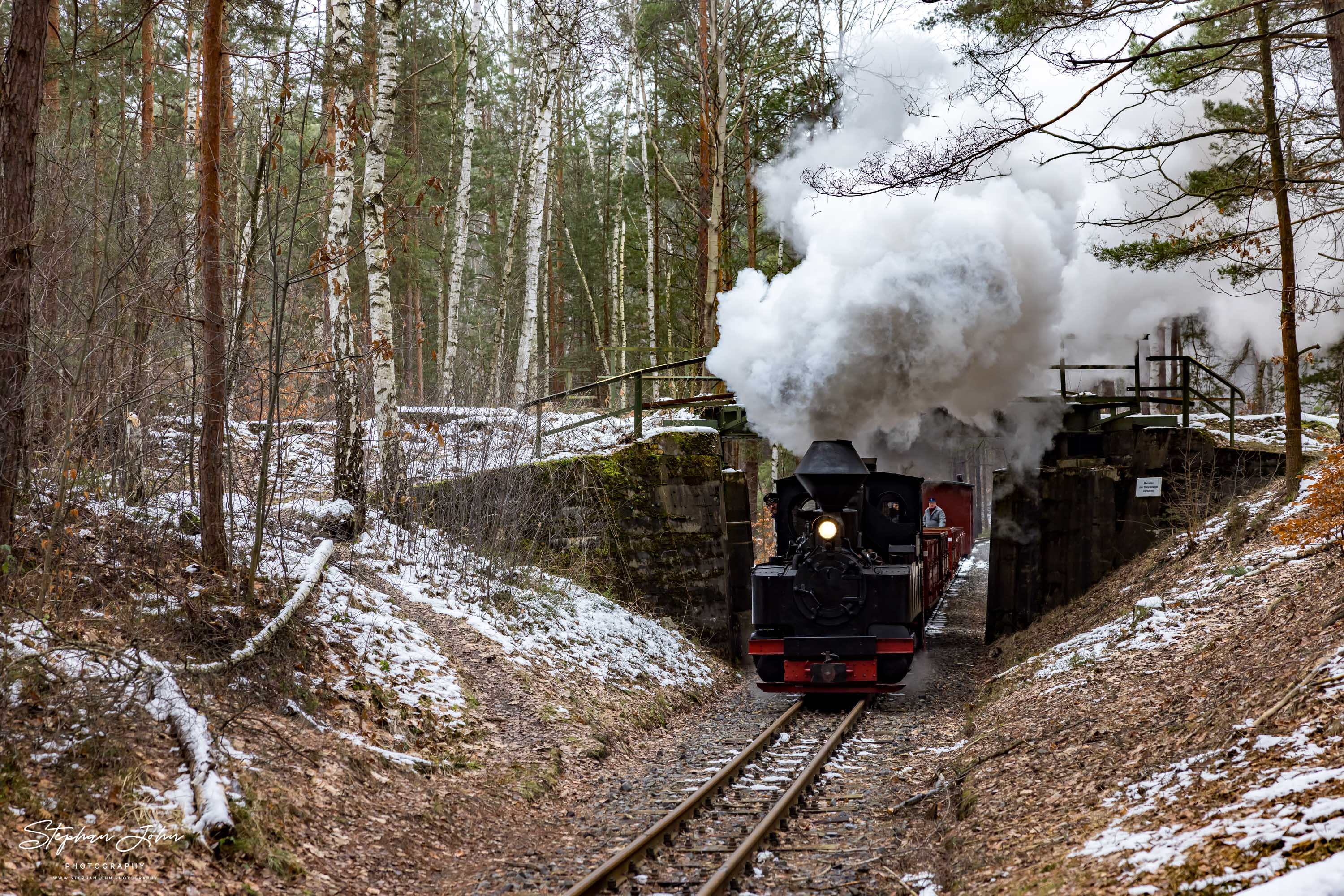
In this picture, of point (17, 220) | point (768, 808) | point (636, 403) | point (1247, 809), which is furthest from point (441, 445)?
point (1247, 809)

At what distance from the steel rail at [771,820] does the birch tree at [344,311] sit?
206 inches

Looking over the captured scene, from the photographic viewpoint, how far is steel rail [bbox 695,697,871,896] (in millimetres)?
5461

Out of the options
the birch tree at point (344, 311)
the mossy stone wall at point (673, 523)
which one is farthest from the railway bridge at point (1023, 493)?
the birch tree at point (344, 311)

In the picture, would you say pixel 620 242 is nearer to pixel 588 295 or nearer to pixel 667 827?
pixel 588 295

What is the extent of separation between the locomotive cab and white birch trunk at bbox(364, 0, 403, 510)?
4439mm

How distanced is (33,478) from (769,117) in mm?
15162

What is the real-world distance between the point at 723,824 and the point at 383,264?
23.8 ft

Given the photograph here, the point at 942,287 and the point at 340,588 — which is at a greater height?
the point at 942,287

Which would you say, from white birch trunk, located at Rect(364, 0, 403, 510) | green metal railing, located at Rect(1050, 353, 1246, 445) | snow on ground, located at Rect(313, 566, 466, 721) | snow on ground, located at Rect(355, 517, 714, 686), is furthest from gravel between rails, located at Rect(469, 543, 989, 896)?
green metal railing, located at Rect(1050, 353, 1246, 445)

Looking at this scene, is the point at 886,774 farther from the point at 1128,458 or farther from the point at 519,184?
the point at 519,184

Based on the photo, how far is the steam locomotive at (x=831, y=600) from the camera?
11.1 metres

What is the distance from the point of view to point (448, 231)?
87.5 feet

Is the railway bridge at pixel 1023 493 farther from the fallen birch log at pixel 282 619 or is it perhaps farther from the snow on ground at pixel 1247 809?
the snow on ground at pixel 1247 809

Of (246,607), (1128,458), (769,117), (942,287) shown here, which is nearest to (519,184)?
(769,117)
